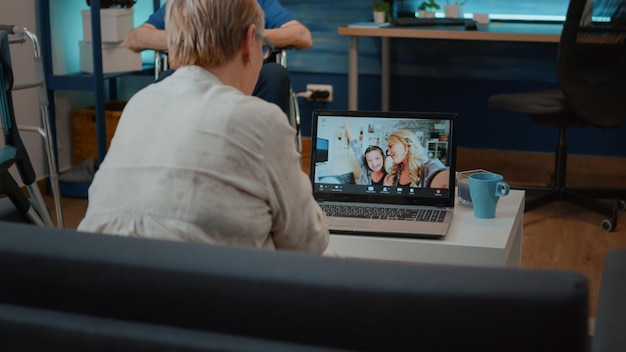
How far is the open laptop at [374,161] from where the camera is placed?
2.19 metres

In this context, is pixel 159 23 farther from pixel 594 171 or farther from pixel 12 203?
pixel 594 171

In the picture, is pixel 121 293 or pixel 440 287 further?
pixel 121 293

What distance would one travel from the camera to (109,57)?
13.9 ft

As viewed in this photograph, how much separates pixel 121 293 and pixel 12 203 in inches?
64.3

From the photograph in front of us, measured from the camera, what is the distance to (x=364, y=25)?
14.4 feet

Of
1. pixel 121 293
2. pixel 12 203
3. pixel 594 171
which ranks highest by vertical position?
pixel 121 293

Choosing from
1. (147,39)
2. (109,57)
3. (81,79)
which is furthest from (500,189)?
(109,57)

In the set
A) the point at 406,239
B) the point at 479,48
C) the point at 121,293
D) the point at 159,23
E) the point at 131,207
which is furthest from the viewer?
the point at 479,48

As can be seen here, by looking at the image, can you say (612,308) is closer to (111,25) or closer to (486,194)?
(486,194)

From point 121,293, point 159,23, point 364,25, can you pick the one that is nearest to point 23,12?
point 159,23

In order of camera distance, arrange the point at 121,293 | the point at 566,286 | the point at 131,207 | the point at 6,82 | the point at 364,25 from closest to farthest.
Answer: the point at 566,286 < the point at 121,293 < the point at 131,207 < the point at 6,82 < the point at 364,25

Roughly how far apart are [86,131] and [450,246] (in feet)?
9.37

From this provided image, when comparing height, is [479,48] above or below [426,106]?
above

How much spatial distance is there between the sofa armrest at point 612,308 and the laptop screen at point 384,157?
20.8 inches
